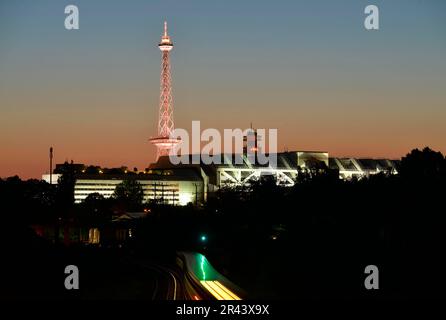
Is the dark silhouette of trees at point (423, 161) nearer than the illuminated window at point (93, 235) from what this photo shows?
Yes

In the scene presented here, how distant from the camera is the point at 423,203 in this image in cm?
6309

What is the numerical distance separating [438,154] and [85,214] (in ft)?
178

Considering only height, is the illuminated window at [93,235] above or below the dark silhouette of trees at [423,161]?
below

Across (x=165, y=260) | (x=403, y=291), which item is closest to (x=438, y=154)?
(x=165, y=260)

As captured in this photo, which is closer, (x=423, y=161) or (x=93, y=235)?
(x=423, y=161)

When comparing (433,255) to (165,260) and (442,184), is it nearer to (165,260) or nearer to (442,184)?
(442,184)

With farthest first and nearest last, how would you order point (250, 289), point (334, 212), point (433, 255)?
point (334, 212) < point (250, 289) < point (433, 255)

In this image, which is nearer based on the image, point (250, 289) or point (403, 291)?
point (403, 291)

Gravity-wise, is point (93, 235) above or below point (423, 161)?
below

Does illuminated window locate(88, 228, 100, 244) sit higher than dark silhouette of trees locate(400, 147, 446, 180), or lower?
lower

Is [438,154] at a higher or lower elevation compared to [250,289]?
higher
